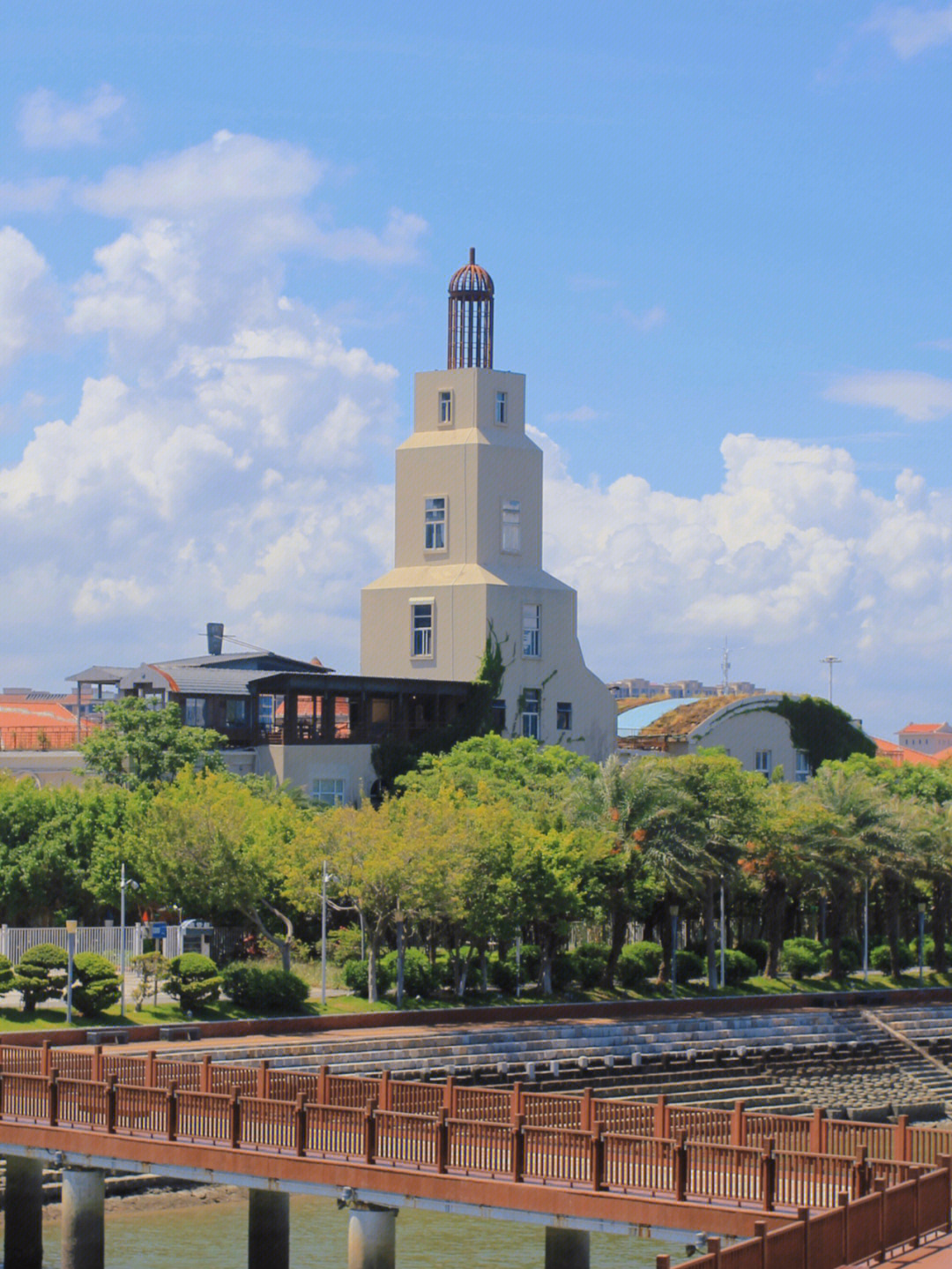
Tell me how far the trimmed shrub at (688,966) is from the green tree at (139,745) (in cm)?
1713

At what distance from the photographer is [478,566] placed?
81688mm

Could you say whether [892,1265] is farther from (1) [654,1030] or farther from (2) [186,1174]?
(1) [654,1030]

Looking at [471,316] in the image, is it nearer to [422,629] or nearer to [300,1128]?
[422,629]

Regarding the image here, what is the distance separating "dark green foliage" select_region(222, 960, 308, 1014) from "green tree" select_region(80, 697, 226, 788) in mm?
14199

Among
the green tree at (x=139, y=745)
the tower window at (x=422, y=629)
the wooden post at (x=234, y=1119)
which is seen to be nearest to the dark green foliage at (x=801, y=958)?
the tower window at (x=422, y=629)

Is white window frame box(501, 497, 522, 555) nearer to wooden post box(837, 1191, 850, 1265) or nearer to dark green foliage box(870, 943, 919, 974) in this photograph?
dark green foliage box(870, 943, 919, 974)

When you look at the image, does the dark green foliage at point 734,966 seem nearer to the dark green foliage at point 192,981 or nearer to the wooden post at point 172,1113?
the dark green foliage at point 192,981

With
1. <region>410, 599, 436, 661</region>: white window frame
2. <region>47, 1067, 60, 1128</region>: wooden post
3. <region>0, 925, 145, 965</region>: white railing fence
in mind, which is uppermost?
<region>410, 599, 436, 661</region>: white window frame

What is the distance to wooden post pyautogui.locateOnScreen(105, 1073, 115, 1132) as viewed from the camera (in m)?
29.9

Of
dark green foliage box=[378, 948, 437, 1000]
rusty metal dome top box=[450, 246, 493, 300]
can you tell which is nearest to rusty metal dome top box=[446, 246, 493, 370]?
rusty metal dome top box=[450, 246, 493, 300]

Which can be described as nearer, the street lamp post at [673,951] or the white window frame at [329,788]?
the street lamp post at [673,951]

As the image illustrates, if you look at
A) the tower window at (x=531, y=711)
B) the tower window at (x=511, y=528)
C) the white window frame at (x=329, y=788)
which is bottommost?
the white window frame at (x=329, y=788)

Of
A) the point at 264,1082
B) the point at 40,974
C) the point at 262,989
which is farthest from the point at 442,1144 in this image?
the point at 262,989

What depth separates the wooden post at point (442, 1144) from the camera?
88.1 feet
